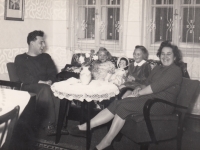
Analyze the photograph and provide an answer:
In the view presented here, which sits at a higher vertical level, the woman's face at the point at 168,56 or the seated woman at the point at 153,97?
the woman's face at the point at 168,56

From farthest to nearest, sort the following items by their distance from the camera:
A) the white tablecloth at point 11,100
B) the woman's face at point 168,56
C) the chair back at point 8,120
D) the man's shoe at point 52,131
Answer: the man's shoe at point 52,131, the woman's face at point 168,56, the white tablecloth at point 11,100, the chair back at point 8,120

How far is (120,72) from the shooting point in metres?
4.16

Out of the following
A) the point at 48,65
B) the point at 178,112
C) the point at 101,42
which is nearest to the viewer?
the point at 178,112

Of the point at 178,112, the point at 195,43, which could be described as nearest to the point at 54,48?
the point at 195,43

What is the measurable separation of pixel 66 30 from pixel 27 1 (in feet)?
2.83

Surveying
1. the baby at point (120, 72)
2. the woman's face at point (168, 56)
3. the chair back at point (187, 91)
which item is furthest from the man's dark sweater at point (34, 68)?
the chair back at point (187, 91)

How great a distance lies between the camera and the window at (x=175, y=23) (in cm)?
401

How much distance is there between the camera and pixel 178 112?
312 centimetres

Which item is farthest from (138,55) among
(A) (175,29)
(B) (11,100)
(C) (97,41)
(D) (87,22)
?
(B) (11,100)

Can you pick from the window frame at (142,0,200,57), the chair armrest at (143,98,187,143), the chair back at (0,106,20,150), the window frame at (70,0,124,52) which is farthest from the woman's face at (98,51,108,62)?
the chair back at (0,106,20,150)

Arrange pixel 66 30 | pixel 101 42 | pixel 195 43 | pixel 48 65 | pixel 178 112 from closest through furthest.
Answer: pixel 178 112 < pixel 195 43 < pixel 48 65 < pixel 101 42 < pixel 66 30

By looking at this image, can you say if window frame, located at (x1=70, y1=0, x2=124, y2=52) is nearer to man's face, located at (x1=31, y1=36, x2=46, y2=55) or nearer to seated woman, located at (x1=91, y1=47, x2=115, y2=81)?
seated woman, located at (x1=91, y1=47, x2=115, y2=81)

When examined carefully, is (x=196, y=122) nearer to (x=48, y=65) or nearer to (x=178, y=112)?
(x=178, y=112)

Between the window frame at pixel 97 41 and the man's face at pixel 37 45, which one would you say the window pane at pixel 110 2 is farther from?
the man's face at pixel 37 45
